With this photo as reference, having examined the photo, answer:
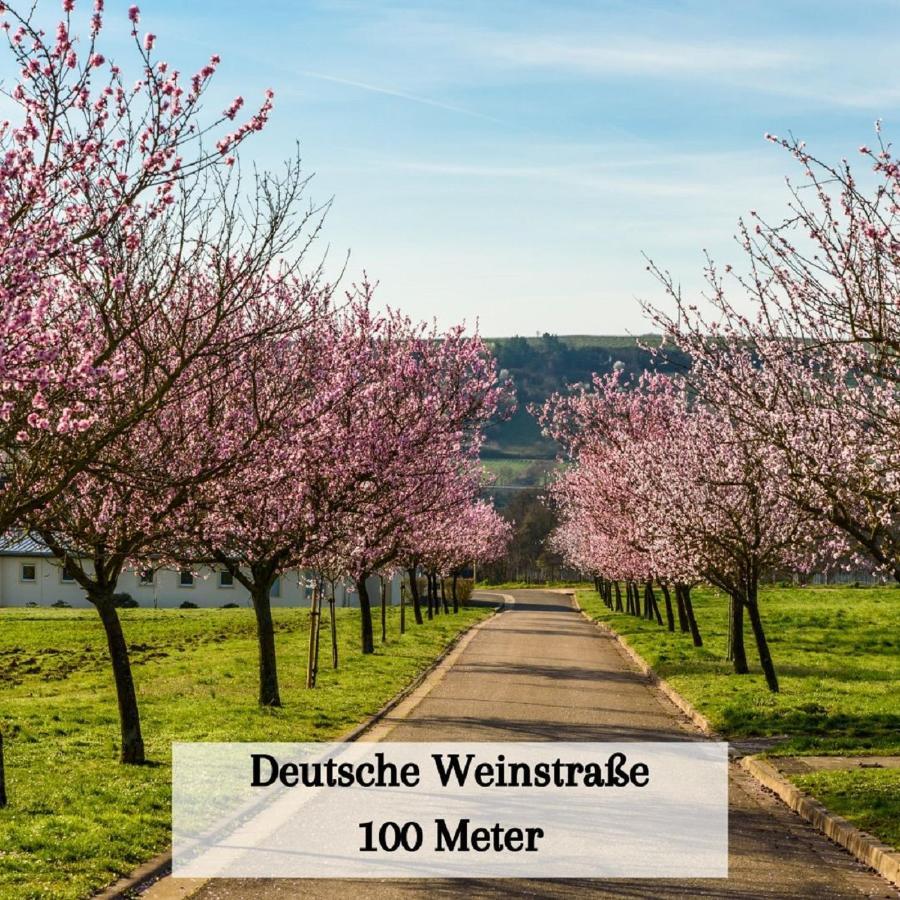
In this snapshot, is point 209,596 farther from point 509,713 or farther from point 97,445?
point 97,445

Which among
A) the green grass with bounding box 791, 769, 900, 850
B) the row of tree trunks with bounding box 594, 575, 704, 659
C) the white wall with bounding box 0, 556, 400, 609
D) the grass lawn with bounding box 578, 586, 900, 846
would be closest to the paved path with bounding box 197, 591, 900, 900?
the green grass with bounding box 791, 769, 900, 850

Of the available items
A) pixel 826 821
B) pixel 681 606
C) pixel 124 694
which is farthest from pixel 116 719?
pixel 681 606

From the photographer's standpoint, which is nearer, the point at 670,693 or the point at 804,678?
the point at 670,693

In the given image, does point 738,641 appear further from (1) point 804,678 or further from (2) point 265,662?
(2) point 265,662

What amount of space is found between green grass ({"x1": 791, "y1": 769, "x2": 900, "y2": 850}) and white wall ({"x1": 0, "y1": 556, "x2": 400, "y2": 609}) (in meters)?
58.5

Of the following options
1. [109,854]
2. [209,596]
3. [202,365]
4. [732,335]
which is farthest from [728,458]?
[209,596]

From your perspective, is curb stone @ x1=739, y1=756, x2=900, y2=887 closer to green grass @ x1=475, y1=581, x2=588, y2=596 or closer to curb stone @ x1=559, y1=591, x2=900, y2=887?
curb stone @ x1=559, y1=591, x2=900, y2=887

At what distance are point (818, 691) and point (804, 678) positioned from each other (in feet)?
10.0

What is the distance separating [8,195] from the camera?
894 cm

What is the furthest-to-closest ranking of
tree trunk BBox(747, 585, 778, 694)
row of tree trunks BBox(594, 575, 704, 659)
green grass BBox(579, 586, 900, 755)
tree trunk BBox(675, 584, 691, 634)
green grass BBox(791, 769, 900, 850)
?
tree trunk BBox(675, 584, 691, 634)
row of tree trunks BBox(594, 575, 704, 659)
tree trunk BBox(747, 585, 778, 694)
green grass BBox(579, 586, 900, 755)
green grass BBox(791, 769, 900, 850)

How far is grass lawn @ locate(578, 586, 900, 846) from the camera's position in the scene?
13984mm

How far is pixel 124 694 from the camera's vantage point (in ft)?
53.5

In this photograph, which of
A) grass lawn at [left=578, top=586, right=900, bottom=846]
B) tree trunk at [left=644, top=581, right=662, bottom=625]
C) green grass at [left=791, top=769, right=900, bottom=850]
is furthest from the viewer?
tree trunk at [left=644, top=581, right=662, bottom=625]

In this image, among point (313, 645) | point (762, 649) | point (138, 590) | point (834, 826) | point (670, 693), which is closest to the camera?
point (834, 826)
